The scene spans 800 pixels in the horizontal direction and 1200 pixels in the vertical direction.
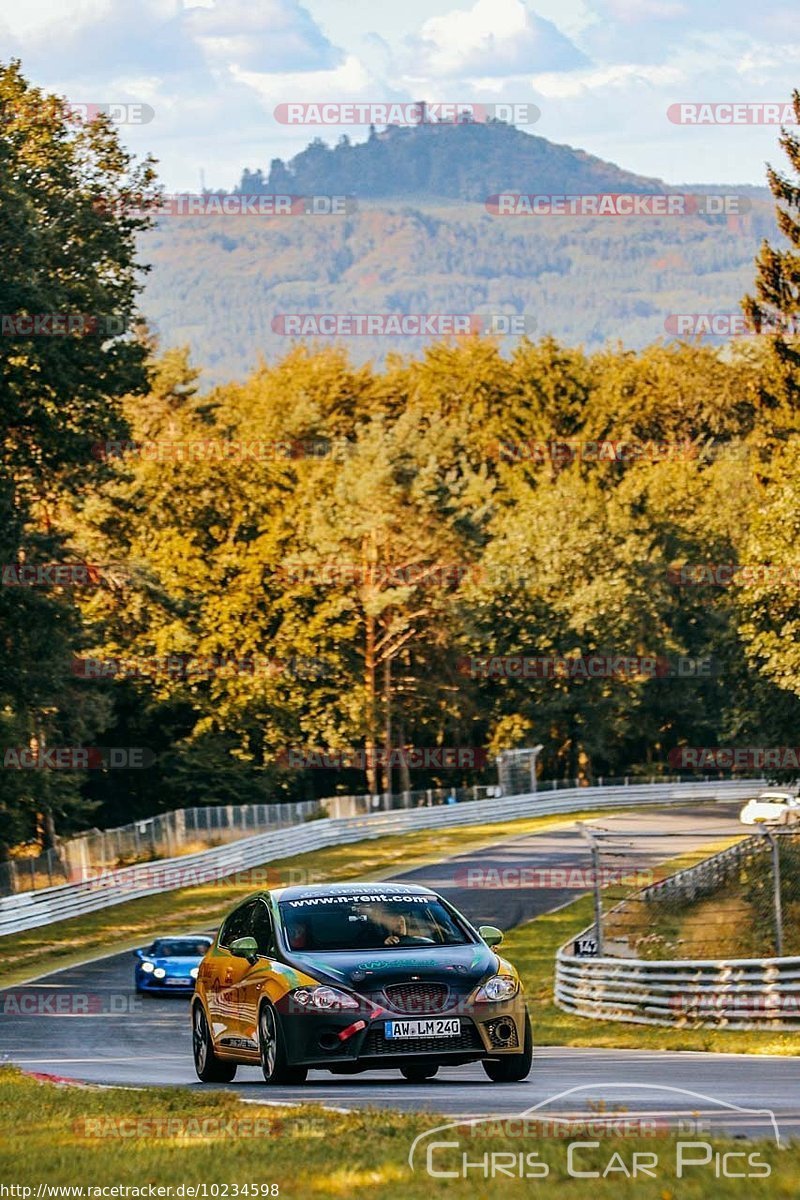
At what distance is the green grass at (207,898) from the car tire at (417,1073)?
874 inches

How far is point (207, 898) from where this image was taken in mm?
48562

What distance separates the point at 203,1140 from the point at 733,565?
80607 mm

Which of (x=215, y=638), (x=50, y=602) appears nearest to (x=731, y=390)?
(x=215, y=638)

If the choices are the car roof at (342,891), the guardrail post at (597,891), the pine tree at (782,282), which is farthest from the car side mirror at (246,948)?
the pine tree at (782,282)

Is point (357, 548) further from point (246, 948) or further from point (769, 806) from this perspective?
point (246, 948)

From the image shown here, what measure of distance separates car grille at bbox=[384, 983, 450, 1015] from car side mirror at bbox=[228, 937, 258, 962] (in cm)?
139

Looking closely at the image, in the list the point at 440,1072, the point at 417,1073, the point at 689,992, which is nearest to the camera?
the point at 417,1073

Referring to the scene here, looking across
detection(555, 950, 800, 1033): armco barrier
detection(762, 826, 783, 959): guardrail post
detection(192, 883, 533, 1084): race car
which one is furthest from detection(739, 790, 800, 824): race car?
detection(192, 883, 533, 1084): race car

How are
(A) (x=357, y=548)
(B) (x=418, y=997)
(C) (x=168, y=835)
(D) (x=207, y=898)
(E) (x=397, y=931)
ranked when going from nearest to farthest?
(B) (x=418, y=997) < (E) (x=397, y=931) < (D) (x=207, y=898) < (C) (x=168, y=835) < (A) (x=357, y=548)

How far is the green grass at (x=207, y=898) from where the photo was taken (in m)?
39.8

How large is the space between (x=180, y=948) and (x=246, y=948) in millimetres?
18304

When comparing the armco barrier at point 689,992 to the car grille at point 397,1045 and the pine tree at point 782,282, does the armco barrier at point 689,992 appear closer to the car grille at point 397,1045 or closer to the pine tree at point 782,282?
the car grille at point 397,1045

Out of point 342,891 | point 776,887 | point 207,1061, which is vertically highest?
point 342,891

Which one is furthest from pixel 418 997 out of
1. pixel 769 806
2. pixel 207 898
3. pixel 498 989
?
pixel 769 806
